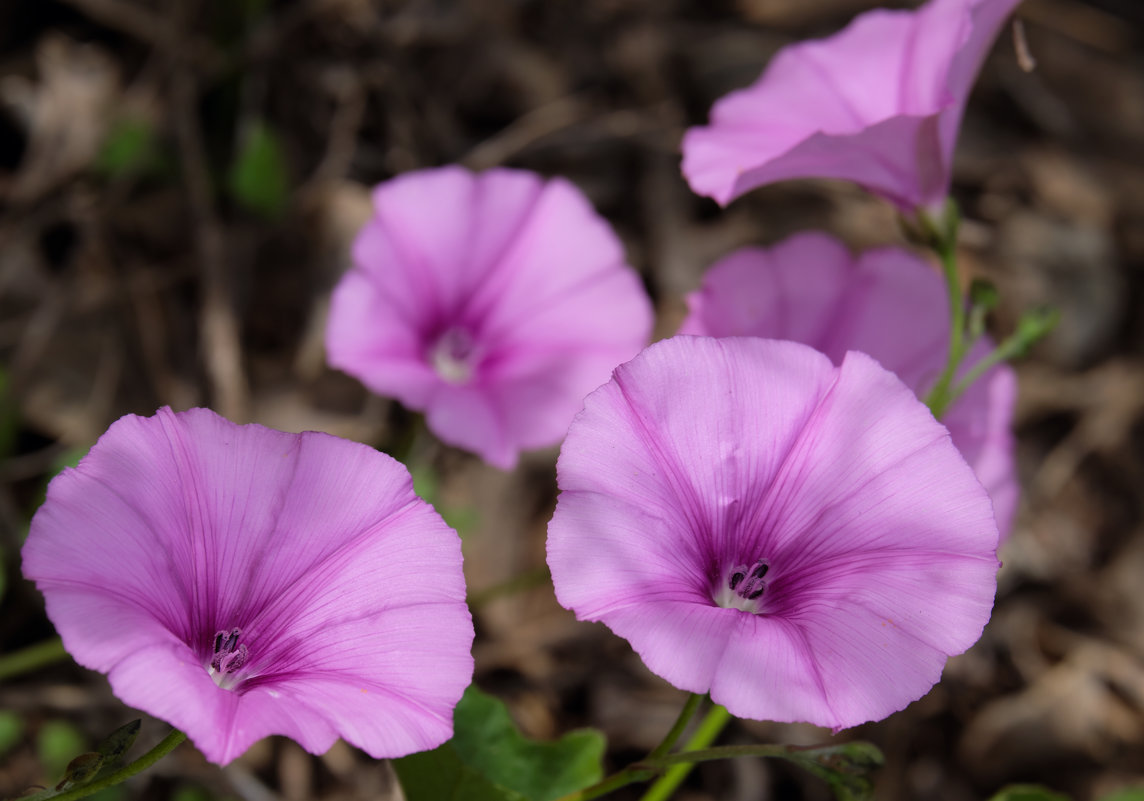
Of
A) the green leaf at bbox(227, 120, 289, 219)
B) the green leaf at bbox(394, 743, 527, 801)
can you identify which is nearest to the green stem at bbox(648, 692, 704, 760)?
the green leaf at bbox(394, 743, 527, 801)

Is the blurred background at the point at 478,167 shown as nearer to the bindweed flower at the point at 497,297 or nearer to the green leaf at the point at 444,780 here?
the bindweed flower at the point at 497,297

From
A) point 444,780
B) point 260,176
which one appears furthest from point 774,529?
point 260,176

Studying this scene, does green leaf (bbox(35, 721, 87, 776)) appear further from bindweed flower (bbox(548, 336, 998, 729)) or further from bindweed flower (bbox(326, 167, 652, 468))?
bindweed flower (bbox(548, 336, 998, 729))

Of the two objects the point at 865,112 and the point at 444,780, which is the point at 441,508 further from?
the point at 865,112

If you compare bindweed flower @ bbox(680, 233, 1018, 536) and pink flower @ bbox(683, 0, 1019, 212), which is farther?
bindweed flower @ bbox(680, 233, 1018, 536)

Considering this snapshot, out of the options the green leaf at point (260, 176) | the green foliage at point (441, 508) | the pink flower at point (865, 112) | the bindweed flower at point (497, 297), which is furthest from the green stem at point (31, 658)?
the pink flower at point (865, 112)

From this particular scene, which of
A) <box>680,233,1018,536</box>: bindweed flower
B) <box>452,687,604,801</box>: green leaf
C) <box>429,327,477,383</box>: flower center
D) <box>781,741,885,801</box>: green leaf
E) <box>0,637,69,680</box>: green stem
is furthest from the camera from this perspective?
<box>429,327,477,383</box>: flower center

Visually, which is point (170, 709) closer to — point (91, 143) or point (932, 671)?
point (932, 671)

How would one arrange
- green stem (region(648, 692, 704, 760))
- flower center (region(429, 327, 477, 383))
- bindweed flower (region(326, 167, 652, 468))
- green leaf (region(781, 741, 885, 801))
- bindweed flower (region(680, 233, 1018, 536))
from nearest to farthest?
green stem (region(648, 692, 704, 760)), green leaf (region(781, 741, 885, 801)), bindweed flower (region(680, 233, 1018, 536)), bindweed flower (region(326, 167, 652, 468)), flower center (region(429, 327, 477, 383))

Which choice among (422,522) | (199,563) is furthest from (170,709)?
(422,522)
